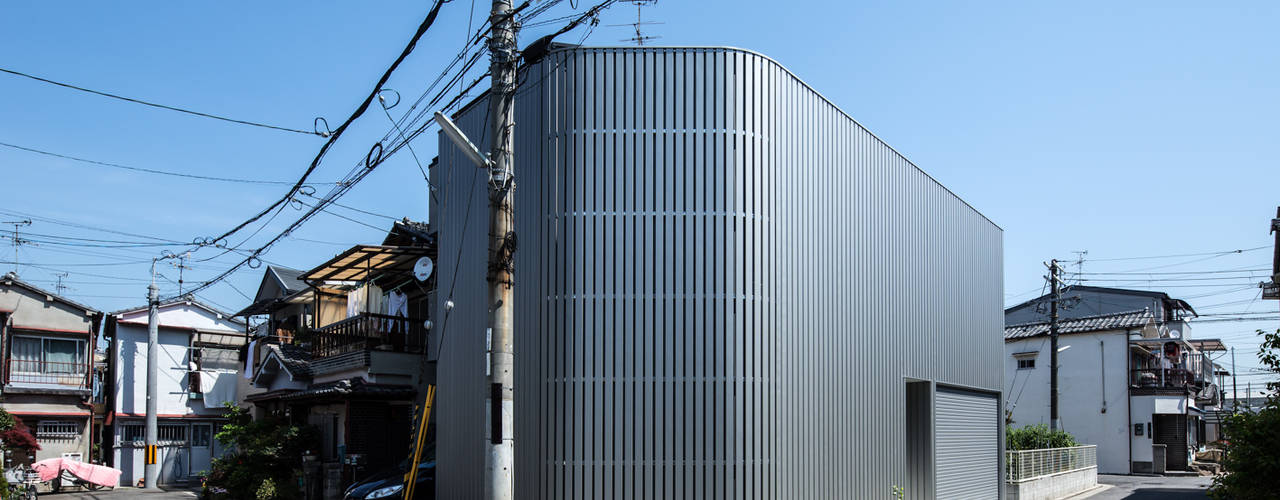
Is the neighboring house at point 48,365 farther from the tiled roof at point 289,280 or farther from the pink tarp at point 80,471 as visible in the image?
the tiled roof at point 289,280

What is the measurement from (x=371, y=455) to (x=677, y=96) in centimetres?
1260

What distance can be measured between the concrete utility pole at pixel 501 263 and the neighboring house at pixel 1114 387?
1329 inches

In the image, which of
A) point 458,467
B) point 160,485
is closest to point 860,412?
point 458,467

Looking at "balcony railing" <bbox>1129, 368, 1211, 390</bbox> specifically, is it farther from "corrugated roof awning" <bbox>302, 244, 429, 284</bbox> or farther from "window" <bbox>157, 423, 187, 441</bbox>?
"window" <bbox>157, 423, 187, 441</bbox>

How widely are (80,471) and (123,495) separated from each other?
3.05 metres

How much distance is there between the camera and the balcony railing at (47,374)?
3359cm

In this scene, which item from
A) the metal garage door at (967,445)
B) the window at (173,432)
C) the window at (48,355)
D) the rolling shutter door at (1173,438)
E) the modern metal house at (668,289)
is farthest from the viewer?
the rolling shutter door at (1173,438)

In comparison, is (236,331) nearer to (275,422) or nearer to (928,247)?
(275,422)

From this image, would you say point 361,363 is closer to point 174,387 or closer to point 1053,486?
point 1053,486

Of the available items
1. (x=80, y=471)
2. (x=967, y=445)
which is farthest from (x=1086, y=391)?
(x=80, y=471)

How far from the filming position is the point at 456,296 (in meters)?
15.7

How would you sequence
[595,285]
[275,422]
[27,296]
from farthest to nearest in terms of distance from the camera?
[27,296] < [275,422] < [595,285]

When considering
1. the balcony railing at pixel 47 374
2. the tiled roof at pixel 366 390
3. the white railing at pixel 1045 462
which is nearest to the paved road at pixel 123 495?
the balcony railing at pixel 47 374

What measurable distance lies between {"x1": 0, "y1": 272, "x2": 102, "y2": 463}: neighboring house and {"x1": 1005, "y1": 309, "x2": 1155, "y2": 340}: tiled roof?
39609mm
